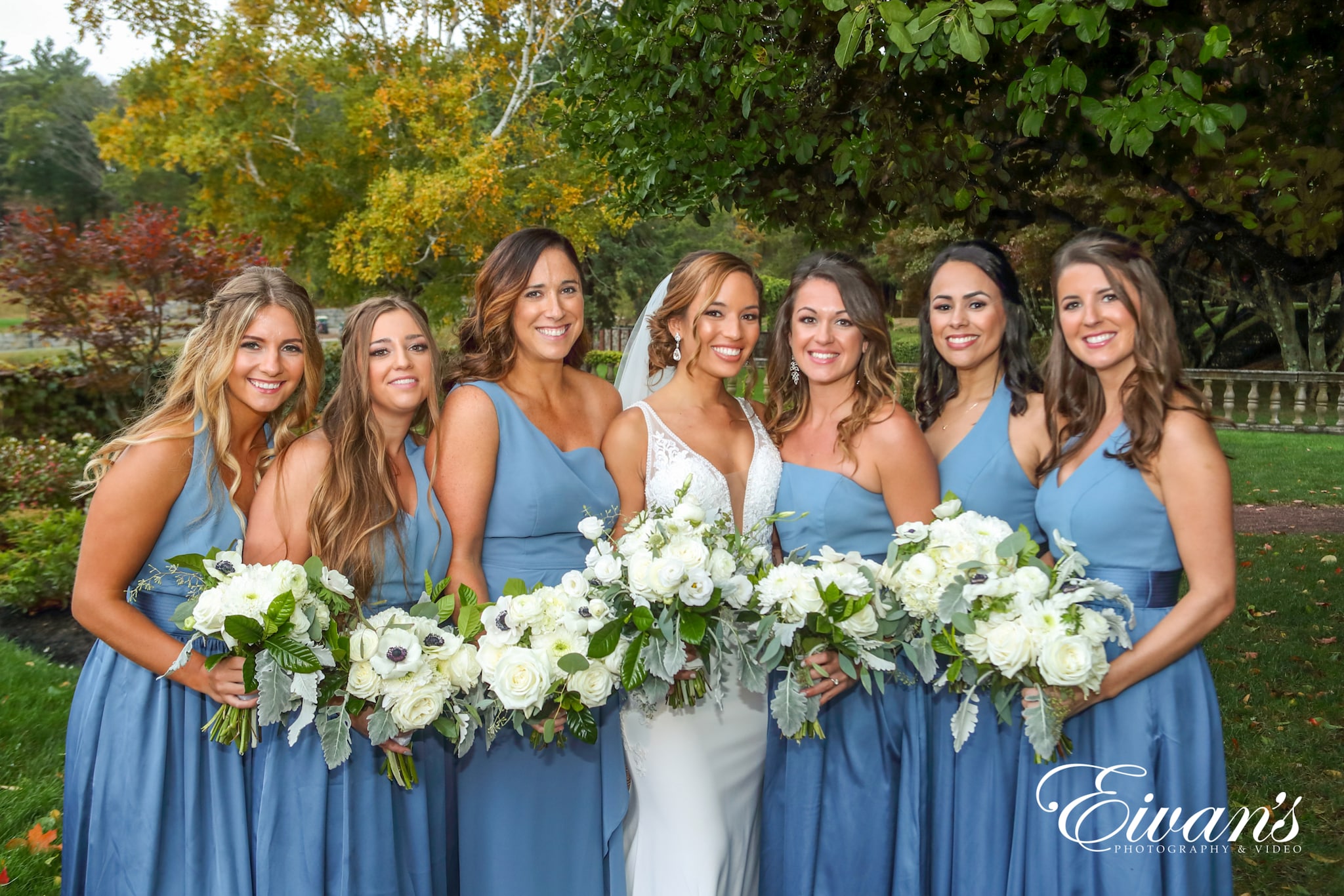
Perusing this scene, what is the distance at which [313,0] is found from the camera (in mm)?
18906

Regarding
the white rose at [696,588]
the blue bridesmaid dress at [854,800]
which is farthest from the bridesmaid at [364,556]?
the blue bridesmaid dress at [854,800]

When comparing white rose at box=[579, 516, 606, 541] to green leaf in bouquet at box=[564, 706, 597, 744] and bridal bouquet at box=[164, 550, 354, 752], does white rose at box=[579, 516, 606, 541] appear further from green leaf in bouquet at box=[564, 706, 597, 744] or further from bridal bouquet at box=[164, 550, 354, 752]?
bridal bouquet at box=[164, 550, 354, 752]

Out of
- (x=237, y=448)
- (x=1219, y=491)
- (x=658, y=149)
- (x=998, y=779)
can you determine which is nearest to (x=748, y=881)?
(x=998, y=779)

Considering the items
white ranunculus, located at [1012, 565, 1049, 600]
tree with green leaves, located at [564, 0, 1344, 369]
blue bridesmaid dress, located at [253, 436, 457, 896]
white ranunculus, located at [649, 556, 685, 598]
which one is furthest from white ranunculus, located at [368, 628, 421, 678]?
tree with green leaves, located at [564, 0, 1344, 369]

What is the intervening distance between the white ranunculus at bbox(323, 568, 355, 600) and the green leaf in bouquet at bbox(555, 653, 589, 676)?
2.31ft

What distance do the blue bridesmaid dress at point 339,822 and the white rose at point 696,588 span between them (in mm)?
1160

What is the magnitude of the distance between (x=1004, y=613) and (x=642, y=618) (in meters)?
1.11

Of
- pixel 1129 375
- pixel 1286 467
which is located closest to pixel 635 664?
pixel 1129 375

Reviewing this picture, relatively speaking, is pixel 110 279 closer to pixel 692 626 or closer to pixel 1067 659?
pixel 692 626

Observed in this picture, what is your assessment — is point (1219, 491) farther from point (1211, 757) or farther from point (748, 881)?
point (748, 881)

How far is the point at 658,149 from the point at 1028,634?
150 inches

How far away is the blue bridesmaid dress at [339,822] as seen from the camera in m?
3.23

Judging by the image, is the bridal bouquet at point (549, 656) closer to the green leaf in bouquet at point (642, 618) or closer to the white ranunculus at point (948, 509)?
the green leaf in bouquet at point (642, 618)

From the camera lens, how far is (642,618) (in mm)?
3020
